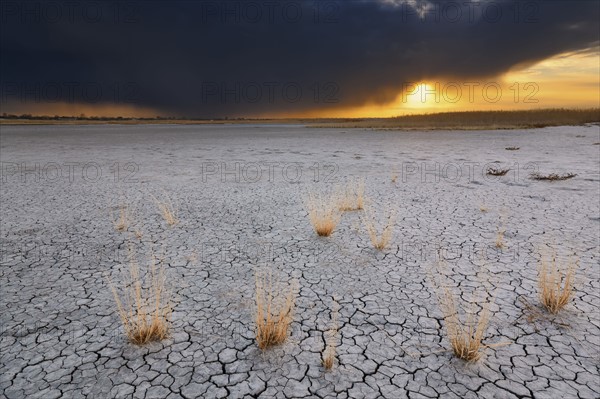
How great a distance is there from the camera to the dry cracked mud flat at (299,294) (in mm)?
1913

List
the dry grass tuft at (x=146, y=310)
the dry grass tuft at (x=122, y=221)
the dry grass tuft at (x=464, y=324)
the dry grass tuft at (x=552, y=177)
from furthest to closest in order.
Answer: the dry grass tuft at (x=552, y=177) → the dry grass tuft at (x=122, y=221) → the dry grass tuft at (x=146, y=310) → the dry grass tuft at (x=464, y=324)

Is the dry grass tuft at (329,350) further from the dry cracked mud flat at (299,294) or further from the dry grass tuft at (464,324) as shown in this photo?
the dry grass tuft at (464,324)

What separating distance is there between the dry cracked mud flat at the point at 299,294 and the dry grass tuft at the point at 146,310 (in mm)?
78

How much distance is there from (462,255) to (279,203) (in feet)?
10.6

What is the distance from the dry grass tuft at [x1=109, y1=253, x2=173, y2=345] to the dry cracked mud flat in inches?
3.1

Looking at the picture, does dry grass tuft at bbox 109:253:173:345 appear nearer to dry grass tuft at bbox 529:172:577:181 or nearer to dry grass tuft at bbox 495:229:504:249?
dry grass tuft at bbox 495:229:504:249

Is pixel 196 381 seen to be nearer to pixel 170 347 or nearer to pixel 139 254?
pixel 170 347

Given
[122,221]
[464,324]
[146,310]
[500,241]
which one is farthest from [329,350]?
[122,221]

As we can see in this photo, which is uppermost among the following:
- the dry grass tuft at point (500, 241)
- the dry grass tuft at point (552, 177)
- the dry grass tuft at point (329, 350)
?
the dry grass tuft at point (552, 177)

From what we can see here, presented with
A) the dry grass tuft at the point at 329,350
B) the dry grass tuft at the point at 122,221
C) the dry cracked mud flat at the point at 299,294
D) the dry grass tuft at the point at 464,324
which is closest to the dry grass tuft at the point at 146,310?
the dry cracked mud flat at the point at 299,294

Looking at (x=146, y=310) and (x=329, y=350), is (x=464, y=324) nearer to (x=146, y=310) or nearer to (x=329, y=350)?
(x=329, y=350)

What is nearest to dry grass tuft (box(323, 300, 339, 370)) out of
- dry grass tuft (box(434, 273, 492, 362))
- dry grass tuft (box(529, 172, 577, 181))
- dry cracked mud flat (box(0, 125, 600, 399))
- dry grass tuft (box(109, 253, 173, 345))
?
dry cracked mud flat (box(0, 125, 600, 399))

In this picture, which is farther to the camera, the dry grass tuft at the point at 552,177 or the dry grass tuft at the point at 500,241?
the dry grass tuft at the point at 552,177

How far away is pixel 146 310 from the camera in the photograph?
2588 millimetres
